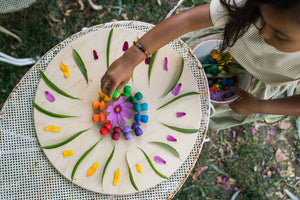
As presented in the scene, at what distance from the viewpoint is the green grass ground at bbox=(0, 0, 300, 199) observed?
1.54 m

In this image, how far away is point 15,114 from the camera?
35.5 inches

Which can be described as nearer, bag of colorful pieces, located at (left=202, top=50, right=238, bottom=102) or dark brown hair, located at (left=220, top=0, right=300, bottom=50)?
dark brown hair, located at (left=220, top=0, right=300, bottom=50)

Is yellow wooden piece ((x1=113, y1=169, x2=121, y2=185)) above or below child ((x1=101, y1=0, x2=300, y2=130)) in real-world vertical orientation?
below

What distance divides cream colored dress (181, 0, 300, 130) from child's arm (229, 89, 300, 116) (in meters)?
0.08

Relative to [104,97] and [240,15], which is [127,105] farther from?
[240,15]

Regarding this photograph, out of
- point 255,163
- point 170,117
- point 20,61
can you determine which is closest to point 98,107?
point 170,117

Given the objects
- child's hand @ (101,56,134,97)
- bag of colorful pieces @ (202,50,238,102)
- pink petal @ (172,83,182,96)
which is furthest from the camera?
bag of colorful pieces @ (202,50,238,102)

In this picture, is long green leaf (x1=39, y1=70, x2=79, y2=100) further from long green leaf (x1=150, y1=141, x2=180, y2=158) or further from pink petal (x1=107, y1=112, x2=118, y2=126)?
long green leaf (x1=150, y1=141, x2=180, y2=158)

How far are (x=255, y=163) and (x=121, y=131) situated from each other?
107 centimetres

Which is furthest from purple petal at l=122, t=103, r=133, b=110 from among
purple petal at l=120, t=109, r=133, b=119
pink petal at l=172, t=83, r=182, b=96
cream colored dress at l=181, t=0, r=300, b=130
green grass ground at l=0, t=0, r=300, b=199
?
green grass ground at l=0, t=0, r=300, b=199

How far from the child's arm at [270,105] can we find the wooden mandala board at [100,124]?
0.71 feet

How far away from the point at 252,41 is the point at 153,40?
13.8 inches

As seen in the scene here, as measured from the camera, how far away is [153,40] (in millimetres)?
850

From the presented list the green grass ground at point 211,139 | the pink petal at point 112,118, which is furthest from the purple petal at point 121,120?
the green grass ground at point 211,139
